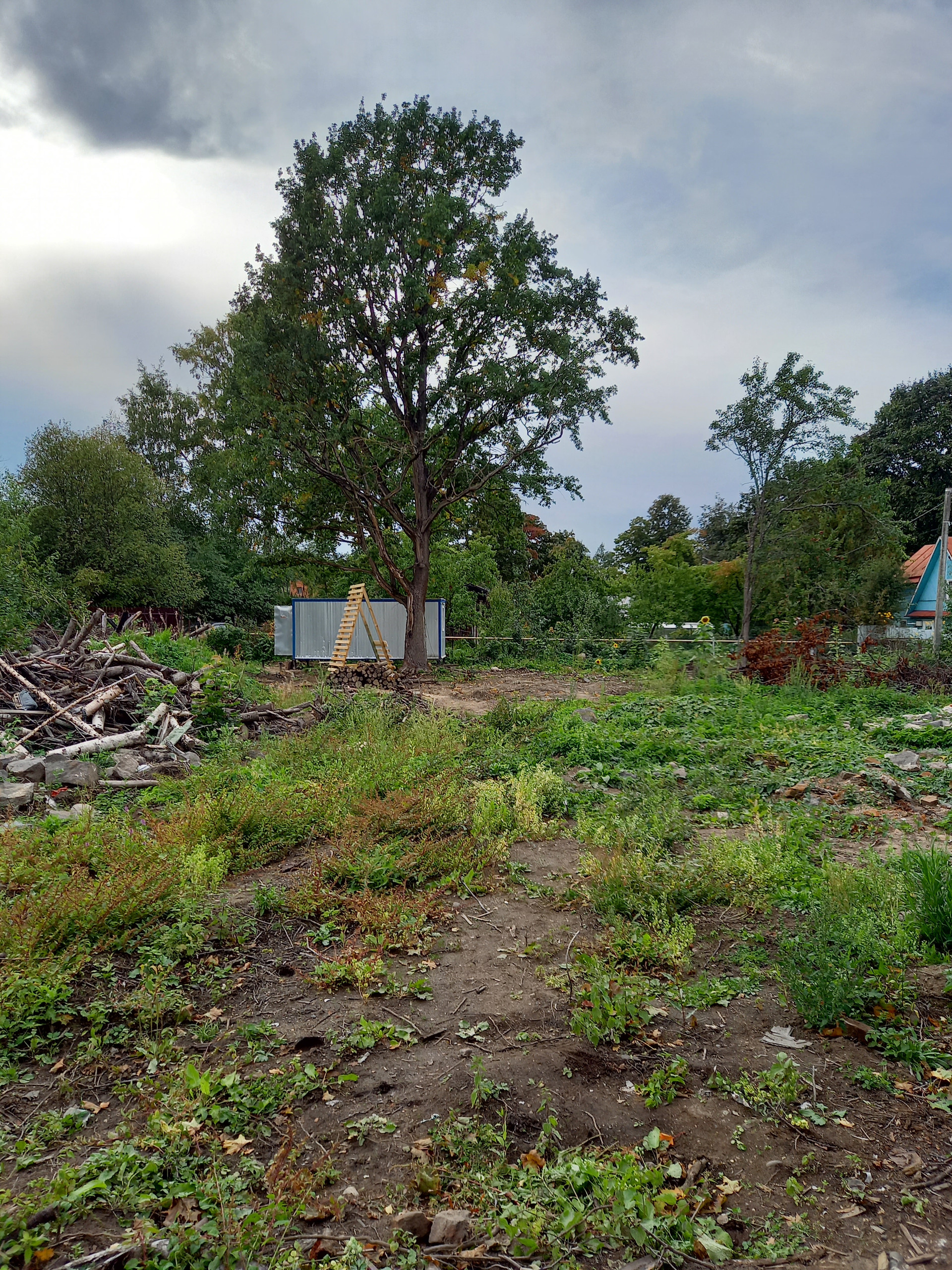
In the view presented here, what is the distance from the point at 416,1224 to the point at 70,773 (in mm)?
6106

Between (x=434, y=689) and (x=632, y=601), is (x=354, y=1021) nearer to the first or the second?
(x=434, y=689)

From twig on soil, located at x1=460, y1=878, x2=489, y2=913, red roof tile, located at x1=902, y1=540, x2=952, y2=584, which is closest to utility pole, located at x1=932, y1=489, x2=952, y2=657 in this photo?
red roof tile, located at x1=902, y1=540, x2=952, y2=584

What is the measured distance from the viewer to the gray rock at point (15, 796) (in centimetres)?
614

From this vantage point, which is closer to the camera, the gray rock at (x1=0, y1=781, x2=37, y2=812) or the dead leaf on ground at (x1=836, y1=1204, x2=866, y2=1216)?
the dead leaf on ground at (x1=836, y1=1204, x2=866, y2=1216)

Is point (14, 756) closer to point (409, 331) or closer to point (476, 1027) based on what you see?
point (476, 1027)

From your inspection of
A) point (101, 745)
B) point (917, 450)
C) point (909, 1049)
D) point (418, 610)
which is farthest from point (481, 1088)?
point (917, 450)

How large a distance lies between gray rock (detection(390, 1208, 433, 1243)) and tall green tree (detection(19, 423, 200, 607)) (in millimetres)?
24417

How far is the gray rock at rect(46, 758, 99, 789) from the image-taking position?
6.86 meters

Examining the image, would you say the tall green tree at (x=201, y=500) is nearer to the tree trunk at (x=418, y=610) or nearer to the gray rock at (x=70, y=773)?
the tree trunk at (x=418, y=610)

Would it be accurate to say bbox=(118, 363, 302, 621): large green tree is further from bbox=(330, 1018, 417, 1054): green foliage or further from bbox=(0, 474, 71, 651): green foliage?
bbox=(330, 1018, 417, 1054): green foliage

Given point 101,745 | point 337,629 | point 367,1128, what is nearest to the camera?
point 367,1128

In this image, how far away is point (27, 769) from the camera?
673cm

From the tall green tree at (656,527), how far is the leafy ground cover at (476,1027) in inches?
1686

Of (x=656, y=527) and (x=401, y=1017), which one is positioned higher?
(x=656, y=527)
